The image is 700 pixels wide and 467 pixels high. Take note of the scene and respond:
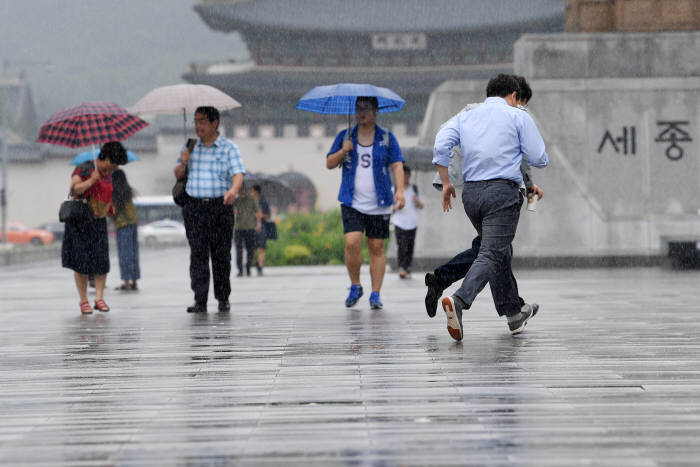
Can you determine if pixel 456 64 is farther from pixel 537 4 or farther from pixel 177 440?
pixel 177 440

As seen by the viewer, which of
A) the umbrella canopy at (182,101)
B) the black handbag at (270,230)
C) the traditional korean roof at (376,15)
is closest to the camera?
the umbrella canopy at (182,101)

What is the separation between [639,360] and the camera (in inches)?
221

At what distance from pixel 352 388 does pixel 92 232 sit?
202 inches

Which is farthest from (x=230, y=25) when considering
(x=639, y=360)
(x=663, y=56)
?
(x=639, y=360)

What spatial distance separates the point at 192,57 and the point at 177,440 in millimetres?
153548

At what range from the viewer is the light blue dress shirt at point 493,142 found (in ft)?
22.3

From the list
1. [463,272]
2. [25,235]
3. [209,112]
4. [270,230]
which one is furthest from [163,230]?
[463,272]

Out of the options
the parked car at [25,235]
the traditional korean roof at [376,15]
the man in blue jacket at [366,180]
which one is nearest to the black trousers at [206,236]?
the man in blue jacket at [366,180]

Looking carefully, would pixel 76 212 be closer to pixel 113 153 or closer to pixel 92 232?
pixel 92 232

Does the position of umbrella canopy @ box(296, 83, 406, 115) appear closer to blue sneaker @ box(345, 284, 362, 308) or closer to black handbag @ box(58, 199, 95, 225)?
blue sneaker @ box(345, 284, 362, 308)

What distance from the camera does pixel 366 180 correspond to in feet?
29.5

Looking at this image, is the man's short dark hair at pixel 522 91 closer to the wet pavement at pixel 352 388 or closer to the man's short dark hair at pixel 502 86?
the man's short dark hair at pixel 502 86

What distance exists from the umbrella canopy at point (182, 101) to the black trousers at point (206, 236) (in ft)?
2.87

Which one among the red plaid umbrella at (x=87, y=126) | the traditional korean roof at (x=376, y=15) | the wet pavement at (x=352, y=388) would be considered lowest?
the wet pavement at (x=352, y=388)
